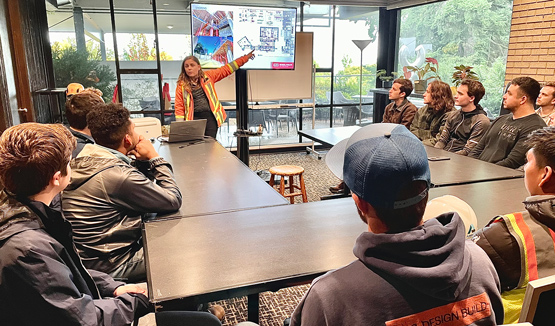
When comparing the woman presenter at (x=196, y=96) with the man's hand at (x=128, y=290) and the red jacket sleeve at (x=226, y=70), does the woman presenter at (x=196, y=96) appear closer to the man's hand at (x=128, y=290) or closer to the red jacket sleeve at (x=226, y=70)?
the red jacket sleeve at (x=226, y=70)

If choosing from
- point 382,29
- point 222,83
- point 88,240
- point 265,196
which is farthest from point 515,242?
point 382,29

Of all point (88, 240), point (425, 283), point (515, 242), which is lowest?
point (88, 240)

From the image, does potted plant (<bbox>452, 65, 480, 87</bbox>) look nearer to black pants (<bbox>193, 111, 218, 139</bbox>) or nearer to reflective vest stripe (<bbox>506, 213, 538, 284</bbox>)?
black pants (<bbox>193, 111, 218, 139</bbox>)

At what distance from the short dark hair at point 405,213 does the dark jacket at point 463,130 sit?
3166mm

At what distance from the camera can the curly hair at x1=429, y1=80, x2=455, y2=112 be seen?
13.5ft

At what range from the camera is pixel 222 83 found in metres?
6.09

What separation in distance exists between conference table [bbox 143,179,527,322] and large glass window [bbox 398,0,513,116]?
12.0 ft

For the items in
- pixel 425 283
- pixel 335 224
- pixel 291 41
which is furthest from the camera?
pixel 291 41

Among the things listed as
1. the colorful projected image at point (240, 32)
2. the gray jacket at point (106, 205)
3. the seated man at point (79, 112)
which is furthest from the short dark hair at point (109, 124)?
the colorful projected image at point (240, 32)

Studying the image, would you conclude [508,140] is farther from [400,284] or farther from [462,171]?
[400,284]

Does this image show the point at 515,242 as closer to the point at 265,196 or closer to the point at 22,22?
the point at 265,196

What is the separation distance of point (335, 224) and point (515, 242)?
0.75m

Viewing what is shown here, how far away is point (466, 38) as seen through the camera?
5539 mm

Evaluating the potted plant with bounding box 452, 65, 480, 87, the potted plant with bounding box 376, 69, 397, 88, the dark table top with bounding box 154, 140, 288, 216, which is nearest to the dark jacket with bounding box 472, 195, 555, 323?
the dark table top with bounding box 154, 140, 288, 216
